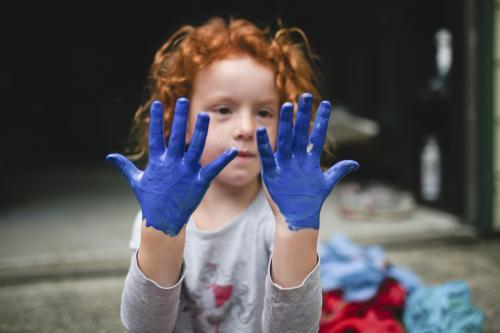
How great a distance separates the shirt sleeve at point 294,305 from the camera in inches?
35.5

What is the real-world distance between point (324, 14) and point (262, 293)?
6.04 m

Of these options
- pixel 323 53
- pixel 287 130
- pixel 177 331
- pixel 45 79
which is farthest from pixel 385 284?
pixel 45 79

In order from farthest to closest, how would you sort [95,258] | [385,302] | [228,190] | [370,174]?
[370,174]
[95,258]
[385,302]
[228,190]

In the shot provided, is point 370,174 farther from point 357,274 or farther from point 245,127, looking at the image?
point 245,127

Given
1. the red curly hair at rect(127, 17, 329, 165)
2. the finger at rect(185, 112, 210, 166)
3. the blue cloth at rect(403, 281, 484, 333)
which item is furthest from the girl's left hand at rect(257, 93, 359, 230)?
the blue cloth at rect(403, 281, 484, 333)

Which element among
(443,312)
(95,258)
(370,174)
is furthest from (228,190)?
(370,174)

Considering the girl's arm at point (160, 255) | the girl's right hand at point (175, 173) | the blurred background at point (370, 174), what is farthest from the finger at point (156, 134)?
the blurred background at point (370, 174)

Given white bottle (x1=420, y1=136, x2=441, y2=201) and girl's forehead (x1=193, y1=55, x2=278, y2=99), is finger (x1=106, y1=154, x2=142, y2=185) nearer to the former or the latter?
girl's forehead (x1=193, y1=55, x2=278, y2=99)

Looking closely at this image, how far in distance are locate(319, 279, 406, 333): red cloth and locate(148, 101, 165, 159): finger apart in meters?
0.79

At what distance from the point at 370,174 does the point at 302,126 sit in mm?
4220

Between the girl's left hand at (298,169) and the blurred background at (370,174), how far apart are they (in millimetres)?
614

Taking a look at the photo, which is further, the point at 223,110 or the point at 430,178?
the point at 430,178

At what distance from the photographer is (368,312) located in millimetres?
1424

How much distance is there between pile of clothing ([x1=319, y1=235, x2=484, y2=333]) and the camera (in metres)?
1.32
